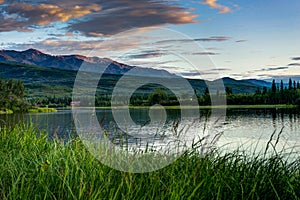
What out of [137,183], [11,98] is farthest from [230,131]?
Result: [11,98]

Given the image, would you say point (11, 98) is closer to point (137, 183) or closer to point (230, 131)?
point (230, 131)

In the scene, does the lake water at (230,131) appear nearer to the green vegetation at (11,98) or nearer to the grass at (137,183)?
the grass at (137,183)

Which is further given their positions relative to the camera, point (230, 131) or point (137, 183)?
point (230, 131)

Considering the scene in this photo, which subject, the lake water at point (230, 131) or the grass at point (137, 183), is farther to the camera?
the lake water at point (230, 131)

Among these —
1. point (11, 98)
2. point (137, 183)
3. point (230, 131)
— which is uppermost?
point (11, 98)

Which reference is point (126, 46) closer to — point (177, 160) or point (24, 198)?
point (177, 160)

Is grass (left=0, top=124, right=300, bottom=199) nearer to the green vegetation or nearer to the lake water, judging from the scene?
the lake water

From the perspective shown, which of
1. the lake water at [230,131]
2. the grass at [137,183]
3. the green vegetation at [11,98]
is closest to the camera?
the grass at [137,183]

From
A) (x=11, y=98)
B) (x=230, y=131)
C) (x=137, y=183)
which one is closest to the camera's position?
(x=137, y=183)

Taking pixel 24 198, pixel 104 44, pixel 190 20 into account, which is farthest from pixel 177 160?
pixel 190 20

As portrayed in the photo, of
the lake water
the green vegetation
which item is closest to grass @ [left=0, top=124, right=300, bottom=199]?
the lake water

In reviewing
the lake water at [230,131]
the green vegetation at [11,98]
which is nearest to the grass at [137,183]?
the lake water at [230,131]

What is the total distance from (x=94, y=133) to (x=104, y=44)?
2.17 meters

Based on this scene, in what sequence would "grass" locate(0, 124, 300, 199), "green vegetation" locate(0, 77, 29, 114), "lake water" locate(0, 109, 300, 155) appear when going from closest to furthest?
"grass" locate(0, 124, 300, 199) → "lake water" locate(0, 109, 300, 155) → "green vegetation" locate(0, 77, 29, 114)
